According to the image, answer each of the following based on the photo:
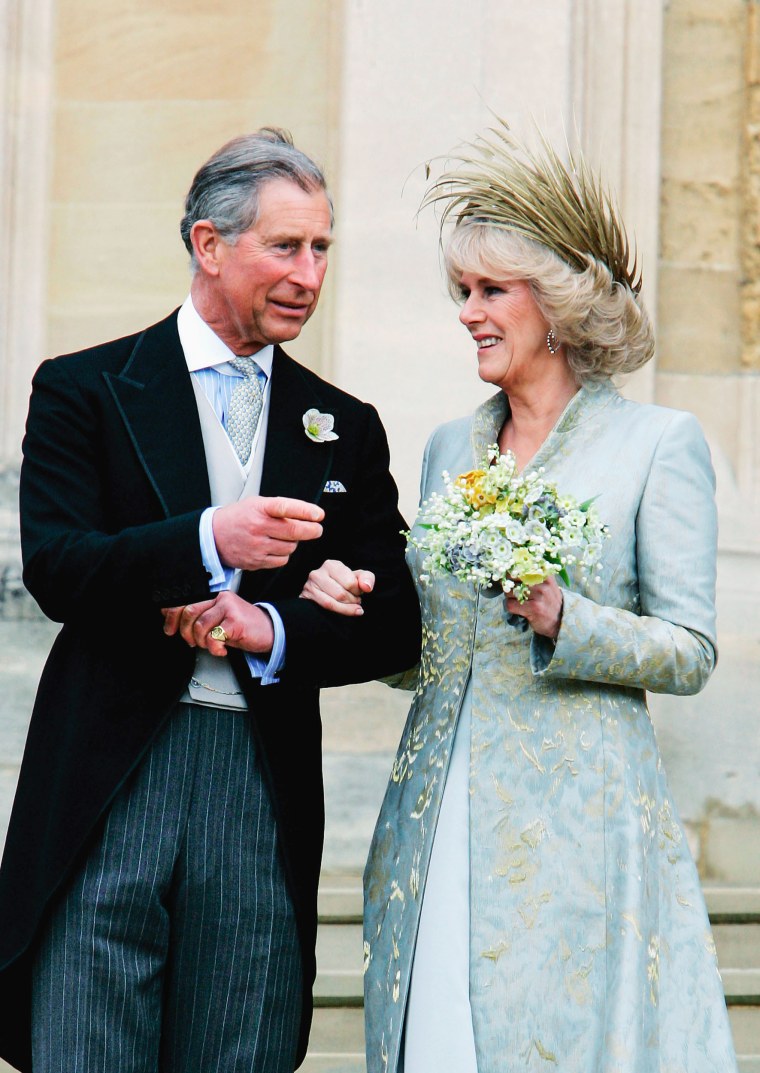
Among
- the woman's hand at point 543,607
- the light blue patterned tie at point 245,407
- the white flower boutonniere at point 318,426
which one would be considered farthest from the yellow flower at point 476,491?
the light blue patterned tie at point 245,407

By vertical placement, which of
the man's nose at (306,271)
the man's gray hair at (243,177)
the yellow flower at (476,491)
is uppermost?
the man's gray hair at (243,177)

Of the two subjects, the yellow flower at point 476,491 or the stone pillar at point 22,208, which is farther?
the stone pillar at point 22,208

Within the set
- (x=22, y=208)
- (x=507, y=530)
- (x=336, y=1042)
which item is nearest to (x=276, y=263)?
(x=507, y=530)

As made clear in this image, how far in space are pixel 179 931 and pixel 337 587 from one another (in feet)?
1.99

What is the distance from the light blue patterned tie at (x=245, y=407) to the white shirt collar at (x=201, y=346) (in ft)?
0.06

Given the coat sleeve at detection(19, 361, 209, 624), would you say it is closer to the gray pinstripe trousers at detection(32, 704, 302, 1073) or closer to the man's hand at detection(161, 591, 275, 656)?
the man's hand at detection(161, 591, 275, 656)

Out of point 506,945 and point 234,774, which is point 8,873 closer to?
point 234,774

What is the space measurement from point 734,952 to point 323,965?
115 centimetres

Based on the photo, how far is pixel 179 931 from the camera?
257 cm

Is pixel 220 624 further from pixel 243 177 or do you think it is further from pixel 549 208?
pixel 549 208

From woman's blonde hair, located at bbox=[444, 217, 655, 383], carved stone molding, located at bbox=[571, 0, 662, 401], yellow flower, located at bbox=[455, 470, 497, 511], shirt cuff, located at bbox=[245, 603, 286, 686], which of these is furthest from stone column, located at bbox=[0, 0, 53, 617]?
yellow flower, located at bbox=[455, 470, 497, 511]

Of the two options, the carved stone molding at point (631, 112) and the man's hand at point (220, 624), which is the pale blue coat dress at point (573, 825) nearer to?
the man's hand at point (220, 624)

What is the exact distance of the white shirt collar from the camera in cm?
274

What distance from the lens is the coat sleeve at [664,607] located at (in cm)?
269
